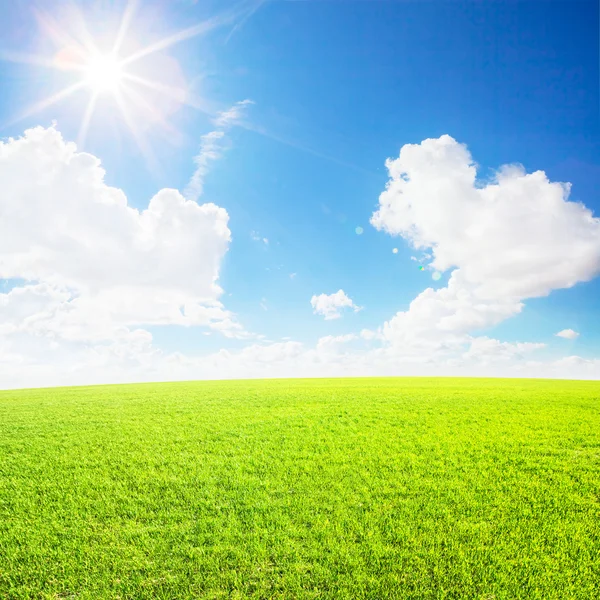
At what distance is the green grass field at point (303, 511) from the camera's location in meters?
5.96

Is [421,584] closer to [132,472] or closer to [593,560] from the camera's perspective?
[593,560]

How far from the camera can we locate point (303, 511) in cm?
786

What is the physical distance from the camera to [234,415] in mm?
16516

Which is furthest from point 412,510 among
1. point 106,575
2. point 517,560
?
point 106,575

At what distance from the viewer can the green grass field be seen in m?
5.96

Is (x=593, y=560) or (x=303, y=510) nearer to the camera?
(x=593, y=560)

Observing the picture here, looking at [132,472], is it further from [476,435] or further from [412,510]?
[476,435]

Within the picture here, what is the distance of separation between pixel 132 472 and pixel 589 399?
83.5 ft

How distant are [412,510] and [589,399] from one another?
2081 cm

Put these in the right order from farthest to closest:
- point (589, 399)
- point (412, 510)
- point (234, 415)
A: point (589, 399), point (234, 415), point (412, 510)

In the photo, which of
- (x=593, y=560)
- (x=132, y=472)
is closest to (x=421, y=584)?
(x=593, y=560)

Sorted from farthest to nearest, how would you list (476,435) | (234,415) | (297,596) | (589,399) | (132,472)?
(589,399) → (234,415) → (476,435) → (132,472) → (297,596)

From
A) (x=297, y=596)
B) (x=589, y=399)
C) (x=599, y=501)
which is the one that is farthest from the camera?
(x=589, y=399)

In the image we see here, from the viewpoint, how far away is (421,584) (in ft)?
19.0
